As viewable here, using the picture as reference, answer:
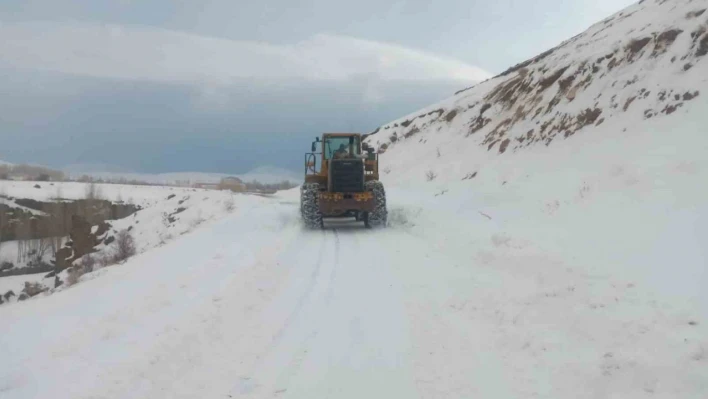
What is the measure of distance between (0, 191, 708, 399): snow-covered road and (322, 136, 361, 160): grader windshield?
8.87 metres

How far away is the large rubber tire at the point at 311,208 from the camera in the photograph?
57.9 feet

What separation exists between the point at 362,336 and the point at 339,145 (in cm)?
1310

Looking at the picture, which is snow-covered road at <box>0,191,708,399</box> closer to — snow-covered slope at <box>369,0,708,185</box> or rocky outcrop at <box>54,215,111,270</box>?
snow-covered slope at <box>369,0,708,185</box>

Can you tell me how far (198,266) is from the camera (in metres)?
11.0

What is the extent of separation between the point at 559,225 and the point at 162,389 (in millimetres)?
9365

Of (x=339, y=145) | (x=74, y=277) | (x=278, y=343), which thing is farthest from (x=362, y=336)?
(x=74, y=277)

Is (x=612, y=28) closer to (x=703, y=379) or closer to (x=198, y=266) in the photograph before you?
(x=198, y=266)

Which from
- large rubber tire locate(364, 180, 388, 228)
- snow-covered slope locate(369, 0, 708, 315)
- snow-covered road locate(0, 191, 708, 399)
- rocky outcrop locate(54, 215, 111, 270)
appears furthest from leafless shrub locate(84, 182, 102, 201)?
snow-covered road locate(0, 191, 708, 399)

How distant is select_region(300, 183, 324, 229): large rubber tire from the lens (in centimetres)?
1764

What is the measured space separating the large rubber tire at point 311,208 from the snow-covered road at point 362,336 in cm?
689

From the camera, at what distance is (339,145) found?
19250 millimetres

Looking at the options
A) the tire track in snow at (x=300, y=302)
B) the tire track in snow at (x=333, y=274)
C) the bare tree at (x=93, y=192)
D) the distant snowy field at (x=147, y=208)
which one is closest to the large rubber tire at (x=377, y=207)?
the tire track in snow at (x=333, y=274)

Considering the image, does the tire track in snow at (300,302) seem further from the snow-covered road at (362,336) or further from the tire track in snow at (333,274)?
the tire track in snow at (333,274)

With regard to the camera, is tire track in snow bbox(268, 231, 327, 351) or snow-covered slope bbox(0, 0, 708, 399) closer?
snow-covered slope bbox(0, 0, 708, 399)
